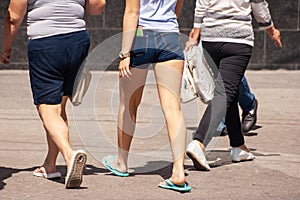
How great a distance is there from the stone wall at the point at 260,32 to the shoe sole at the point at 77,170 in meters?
6.82

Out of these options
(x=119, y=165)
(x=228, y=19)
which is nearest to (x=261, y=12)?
(x=228, y=19)

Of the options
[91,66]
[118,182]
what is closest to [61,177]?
[118,182]

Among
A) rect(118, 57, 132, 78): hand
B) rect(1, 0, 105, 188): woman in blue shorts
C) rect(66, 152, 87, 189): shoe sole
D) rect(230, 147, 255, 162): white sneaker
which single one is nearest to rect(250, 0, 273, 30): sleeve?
rect(230, 147, 255, 162): white sneaker

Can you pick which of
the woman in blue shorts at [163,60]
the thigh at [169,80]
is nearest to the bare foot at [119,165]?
the woman in blue shorts at [163,60]

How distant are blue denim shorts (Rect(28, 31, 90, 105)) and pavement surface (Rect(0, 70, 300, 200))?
684 mm

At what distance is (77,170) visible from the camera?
6.13 meters

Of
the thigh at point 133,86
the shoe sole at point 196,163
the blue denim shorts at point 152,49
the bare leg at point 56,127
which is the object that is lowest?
the shoe sole at point 196,163

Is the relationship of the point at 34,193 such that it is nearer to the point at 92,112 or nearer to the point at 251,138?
the point at 251,138

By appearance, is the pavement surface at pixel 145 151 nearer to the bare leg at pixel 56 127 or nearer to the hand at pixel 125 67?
the bare leg at pixel 56 127

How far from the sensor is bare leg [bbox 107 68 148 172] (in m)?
6.49

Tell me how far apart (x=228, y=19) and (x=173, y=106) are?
3.83 ft

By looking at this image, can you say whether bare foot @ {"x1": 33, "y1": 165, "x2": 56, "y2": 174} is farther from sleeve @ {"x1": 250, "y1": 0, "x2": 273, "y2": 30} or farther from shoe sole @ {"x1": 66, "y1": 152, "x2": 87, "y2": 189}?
sleeve @ {"x1": 250, "y1": 0, "x2": 273, "y2": 30}

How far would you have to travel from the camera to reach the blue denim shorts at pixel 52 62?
636 centimetres

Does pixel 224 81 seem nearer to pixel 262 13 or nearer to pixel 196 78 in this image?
pixel 196 78
